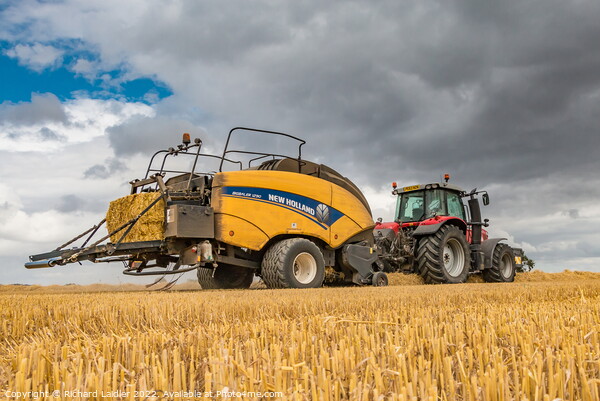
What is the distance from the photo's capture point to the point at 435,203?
1239 centimetres

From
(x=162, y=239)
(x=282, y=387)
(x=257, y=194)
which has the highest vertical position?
(x=257, y=194)

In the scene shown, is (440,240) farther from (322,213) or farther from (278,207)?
(278,207)

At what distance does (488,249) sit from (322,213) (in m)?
5.74

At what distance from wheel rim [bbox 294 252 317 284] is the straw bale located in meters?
2.37

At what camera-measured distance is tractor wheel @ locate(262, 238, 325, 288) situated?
334 inches

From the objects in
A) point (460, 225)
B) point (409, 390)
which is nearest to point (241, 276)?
point (460, 225)

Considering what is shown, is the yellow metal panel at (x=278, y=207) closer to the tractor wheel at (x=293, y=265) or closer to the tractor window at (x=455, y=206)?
the tractor wheel at (x=293, y=265)

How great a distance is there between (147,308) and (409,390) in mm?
3518

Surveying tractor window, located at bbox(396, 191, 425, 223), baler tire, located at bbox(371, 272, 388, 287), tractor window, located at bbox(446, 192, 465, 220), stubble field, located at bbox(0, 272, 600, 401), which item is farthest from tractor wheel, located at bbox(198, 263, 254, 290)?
stubble field, located at bbox(0, 272, 600, 401)

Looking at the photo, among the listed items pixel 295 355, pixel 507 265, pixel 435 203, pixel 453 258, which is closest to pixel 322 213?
pixel 435 203

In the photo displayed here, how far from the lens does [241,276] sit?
34.7 ft

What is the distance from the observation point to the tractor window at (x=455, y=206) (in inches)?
500

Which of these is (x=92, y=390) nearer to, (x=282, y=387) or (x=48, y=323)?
(x=282, y=387)

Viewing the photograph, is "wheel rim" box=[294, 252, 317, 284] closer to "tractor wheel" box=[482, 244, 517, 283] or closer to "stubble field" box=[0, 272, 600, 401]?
"stubble field" box=[0, 272, 600, 401]
